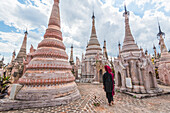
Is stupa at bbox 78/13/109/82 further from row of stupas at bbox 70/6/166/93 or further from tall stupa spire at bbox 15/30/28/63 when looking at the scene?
tall stupa spire at bbox 15/30/28/63

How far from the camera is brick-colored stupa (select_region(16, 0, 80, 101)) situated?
489cm

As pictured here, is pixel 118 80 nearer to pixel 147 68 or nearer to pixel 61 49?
pixel 147 68

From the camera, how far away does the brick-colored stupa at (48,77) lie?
4.89 metres

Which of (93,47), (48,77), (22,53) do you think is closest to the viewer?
(48,77)

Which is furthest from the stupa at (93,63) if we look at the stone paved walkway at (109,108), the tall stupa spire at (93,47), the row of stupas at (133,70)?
the stone paved walkway at (109,108)

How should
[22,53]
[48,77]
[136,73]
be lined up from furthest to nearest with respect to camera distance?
[22,53], [136,73], [48,77]

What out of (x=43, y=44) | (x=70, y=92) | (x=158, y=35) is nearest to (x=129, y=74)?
(x=70, y=92)

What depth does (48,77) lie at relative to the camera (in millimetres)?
5336

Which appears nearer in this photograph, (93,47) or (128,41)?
(128,41)

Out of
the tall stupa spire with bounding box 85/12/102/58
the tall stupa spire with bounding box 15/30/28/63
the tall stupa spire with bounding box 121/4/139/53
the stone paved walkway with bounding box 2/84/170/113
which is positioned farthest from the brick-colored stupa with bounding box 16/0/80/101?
the tall stupa spire with bounding box 85/12/102/58

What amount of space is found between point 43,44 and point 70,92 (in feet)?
13.9

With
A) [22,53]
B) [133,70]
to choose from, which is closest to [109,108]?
[133,70]

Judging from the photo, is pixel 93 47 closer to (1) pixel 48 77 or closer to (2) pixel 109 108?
(1) pixel 48 77

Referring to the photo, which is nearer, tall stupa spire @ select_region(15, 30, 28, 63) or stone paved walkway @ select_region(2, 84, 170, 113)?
stone paved walkway @ select_region(2, 84, 170, 113)
